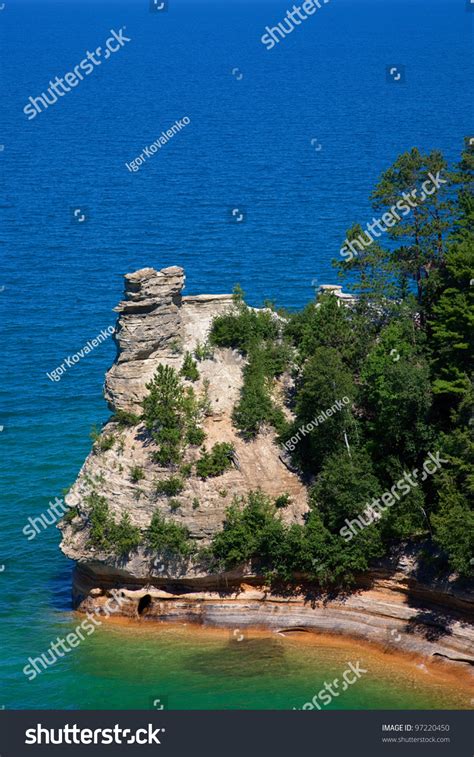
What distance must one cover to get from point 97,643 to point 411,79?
5841 inches

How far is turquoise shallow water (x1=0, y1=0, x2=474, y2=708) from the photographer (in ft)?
194

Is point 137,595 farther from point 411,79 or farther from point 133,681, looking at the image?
point 411,79

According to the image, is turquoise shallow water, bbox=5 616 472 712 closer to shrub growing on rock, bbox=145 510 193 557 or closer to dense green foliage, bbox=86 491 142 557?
shrub growing on rock, bbox=145 510 193 557

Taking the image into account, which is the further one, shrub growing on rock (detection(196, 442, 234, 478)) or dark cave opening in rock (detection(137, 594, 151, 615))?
dark cave opening in rock (detection(137, 594, 151, 615))

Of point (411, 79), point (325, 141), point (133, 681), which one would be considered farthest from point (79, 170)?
point (133, 681)

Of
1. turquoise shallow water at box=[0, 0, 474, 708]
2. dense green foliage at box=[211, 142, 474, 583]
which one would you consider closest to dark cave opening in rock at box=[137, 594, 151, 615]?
turquoise shallow water at box=[0, 0, 474, 708]

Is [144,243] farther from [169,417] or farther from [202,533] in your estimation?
[202,533]

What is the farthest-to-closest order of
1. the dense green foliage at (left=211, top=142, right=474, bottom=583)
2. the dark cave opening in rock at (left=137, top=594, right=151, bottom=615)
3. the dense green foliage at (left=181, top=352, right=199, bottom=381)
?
the dense green foliage at (left=181, top=352, right=199, bottom=381)
the dark cave opening in rock at (left=137, top=594, right=151, bottom=615)
the dense green foliage at (left=211, top=142, right=474, bottom=583)

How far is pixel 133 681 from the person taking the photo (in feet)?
192

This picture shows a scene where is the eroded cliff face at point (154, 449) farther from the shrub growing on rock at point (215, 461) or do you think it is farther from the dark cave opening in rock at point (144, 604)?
the dark cave opening in rock at point (144, 604)

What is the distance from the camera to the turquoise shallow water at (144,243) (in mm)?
59031

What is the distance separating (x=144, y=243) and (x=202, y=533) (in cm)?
5331

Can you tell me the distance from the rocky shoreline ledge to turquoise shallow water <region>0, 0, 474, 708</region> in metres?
1.94

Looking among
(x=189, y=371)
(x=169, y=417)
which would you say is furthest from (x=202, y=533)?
(x=189, y=371)
